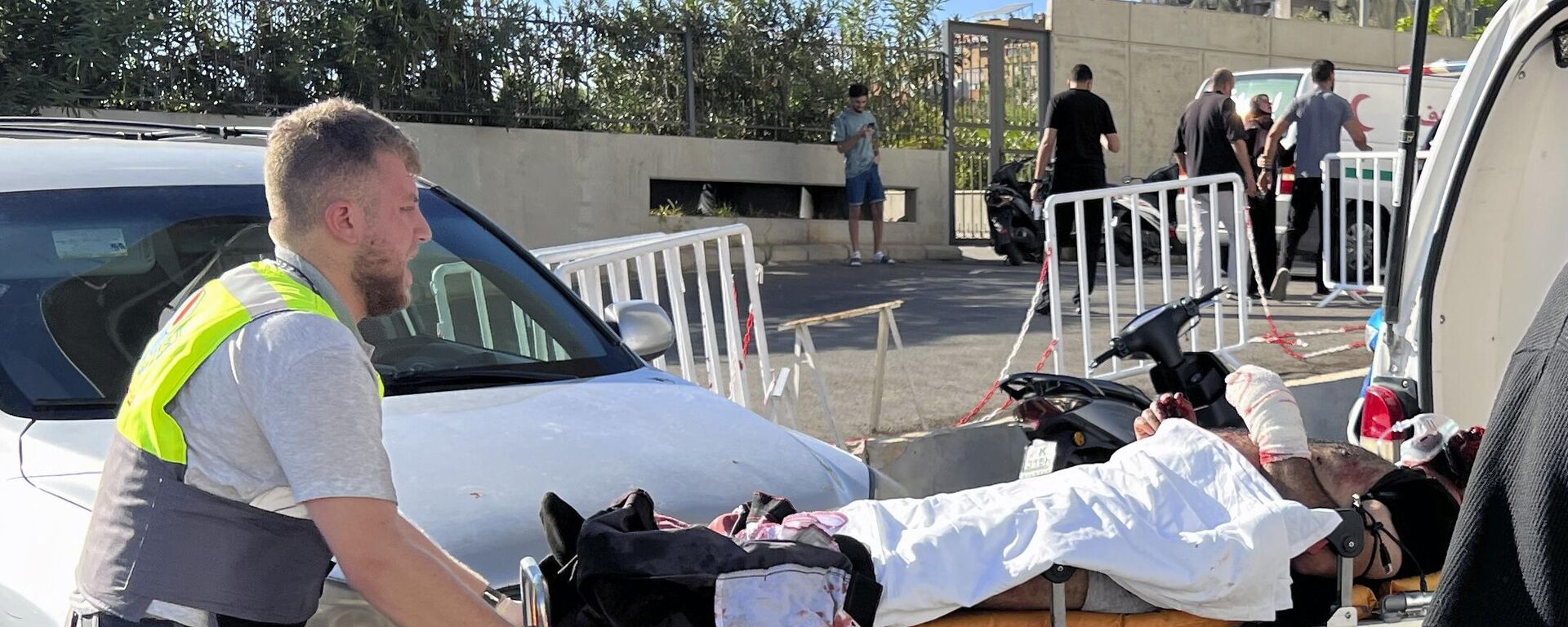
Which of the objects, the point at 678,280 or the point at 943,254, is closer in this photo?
the point at 678,280

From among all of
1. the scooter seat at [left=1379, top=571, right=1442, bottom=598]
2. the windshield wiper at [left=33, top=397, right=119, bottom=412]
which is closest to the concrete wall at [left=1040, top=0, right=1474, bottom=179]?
the scooter seat at [left=1379, top=571, right=1442, bottom=598]

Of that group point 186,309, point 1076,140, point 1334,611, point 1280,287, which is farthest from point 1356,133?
point 186,309

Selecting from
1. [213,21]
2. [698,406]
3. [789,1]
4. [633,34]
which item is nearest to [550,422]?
[698,406]

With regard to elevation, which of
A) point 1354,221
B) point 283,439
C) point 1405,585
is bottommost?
point 1405,585

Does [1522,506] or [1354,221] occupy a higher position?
[1522,506]

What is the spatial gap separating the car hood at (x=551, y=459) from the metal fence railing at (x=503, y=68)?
8958mm

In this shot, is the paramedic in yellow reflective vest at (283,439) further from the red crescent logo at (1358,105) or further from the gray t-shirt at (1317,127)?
the red crescent logo at (1358,105)

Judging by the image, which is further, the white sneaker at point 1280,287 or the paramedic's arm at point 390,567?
the white sneaker at point 1280,287

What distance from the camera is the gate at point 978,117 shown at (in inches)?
648

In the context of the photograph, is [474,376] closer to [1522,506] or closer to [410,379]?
[410,379]

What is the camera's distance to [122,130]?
14.4 feet

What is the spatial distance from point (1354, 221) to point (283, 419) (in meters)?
11.6

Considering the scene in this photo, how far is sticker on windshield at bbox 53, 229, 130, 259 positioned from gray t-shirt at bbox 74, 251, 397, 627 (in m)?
1.66

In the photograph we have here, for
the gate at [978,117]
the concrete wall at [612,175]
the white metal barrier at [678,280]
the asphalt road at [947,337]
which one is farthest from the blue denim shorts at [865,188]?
the white metal barrier at [678,280]
